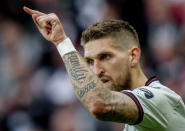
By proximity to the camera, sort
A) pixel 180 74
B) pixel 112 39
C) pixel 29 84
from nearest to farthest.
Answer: pixel 112 39
pixel 180 74
pixel 29 84

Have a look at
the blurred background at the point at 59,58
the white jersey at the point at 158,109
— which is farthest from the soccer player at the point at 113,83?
the blurred background at the point at 59,58

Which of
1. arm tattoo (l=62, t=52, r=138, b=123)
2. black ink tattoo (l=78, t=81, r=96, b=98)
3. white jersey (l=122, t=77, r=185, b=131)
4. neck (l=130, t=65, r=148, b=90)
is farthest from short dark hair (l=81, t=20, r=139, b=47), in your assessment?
black ink tattoo (l=78, t=81, r=96, b=98)

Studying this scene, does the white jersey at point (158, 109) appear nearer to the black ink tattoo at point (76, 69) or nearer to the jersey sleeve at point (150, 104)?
the jersey sleeve at point (150, 104)

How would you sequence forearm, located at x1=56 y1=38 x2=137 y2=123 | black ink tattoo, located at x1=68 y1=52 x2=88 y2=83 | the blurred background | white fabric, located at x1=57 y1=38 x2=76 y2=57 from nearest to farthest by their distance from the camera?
forearm, located at x1=56 y1=38 x2=137 y2=123
black ink tattoo, located at x1=68 y1=52 x2=88 y2=83
white fabric, located at x1=57 y1=38 x2=76 y2=57
the blurred background

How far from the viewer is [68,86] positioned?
686 centimetres

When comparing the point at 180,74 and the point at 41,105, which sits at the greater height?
the point at 180,74

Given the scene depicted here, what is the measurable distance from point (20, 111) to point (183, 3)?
3.18m

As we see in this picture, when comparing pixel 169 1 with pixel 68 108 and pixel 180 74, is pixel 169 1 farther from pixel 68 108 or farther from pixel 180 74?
pixel 68 108

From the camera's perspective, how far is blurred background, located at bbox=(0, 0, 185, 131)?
6.40 metres

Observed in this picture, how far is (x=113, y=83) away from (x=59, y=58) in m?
3.80

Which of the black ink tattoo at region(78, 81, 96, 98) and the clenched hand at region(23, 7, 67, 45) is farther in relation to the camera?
the clenched hand at region(23, 7, 67, 45)

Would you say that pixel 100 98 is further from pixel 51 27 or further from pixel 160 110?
pixel 51 27

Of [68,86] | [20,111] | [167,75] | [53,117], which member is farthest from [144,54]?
[20,111]

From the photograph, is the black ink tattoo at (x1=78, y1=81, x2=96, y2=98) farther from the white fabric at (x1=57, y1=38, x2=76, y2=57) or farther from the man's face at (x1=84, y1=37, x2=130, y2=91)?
the man's face at (x1=84, y1=37, x2=130, y2=91)
